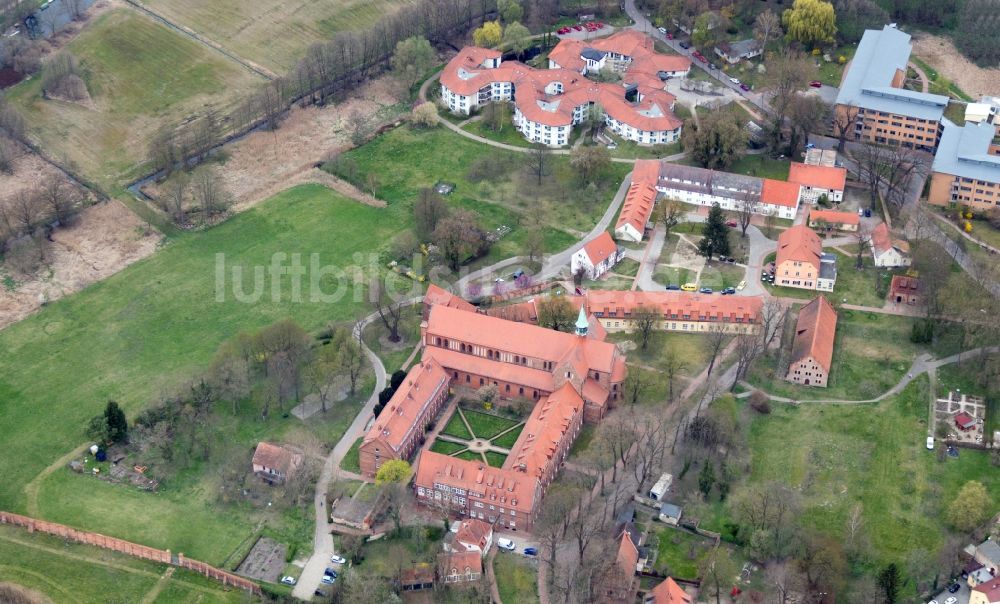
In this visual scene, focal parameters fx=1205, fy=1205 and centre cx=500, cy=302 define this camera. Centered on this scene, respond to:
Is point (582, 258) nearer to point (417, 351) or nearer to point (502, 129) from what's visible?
point (417, 351)

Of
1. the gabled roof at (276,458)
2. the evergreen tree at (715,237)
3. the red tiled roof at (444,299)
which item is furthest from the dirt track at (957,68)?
the gabled roof at (276,458)

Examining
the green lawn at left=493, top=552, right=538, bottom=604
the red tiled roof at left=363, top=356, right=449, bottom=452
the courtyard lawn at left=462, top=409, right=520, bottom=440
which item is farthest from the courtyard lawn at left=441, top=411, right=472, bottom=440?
the green lawn at left=493, top=552, right=538, bottom=604

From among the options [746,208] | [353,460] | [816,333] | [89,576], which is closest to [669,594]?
[353,460]

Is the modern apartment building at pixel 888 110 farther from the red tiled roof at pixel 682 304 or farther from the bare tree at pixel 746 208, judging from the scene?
the red tiled roof at pixel 682 304

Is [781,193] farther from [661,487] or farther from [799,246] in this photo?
[661,487]

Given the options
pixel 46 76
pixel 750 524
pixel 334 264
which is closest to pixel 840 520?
pixel 750 524
